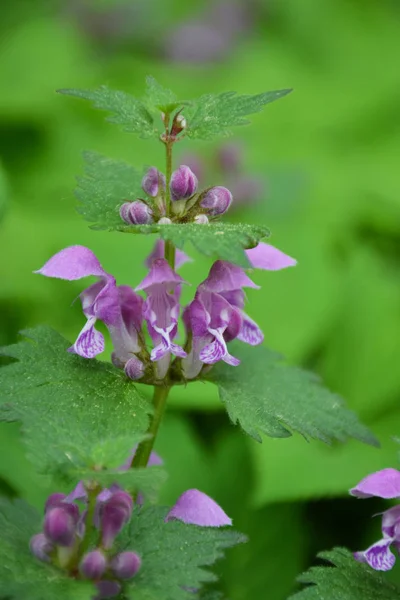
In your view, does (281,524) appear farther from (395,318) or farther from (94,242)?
(94,242)

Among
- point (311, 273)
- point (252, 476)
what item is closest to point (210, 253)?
point (252, 476)

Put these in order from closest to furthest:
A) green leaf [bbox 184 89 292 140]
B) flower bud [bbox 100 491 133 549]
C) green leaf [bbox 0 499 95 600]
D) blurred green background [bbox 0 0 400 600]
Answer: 1. green leaf [bbox 0 499 95 600]
2. flower bud [bbox 100 491 133 549]
3. green leaf [bbox 184 89 292 140]
4. blurred green background [bbox 0 0 400 600]

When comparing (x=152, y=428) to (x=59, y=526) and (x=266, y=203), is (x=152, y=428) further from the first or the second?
(x=266, y=203)

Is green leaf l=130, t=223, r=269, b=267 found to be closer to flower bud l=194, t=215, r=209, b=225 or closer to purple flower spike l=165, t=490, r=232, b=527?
flower bud l=194, t=215, r=209, b=225

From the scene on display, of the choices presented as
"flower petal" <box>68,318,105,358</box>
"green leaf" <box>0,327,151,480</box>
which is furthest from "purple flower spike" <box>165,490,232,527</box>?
"flower petal" <box>68,318,105,358</box>

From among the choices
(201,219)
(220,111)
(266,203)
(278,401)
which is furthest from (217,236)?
(266,203)

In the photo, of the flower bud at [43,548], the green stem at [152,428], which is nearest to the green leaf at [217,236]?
the green stem at [152,428]
